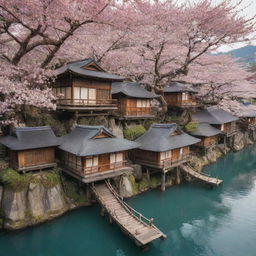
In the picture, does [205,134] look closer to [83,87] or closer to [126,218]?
[83,87]

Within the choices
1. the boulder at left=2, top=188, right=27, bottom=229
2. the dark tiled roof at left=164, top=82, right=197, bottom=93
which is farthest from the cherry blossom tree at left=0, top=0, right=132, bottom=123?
the dark tiled roof at left=164, top=82, right=197, bottom=93

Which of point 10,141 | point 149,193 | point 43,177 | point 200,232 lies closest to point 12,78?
point 10,141

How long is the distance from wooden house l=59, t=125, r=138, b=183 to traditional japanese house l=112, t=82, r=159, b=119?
262 inches

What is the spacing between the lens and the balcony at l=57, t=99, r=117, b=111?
781 inches

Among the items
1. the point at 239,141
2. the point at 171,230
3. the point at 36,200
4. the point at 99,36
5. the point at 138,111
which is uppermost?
the point at 99,36

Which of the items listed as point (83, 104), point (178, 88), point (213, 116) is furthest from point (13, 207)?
point (213, 116)

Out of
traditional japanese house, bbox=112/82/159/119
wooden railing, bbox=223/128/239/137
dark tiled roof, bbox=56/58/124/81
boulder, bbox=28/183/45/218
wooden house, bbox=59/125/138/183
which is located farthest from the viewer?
wooden railing, bbox=223/128/239/137

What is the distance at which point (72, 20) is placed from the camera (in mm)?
13469

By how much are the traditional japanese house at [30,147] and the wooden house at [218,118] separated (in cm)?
2548

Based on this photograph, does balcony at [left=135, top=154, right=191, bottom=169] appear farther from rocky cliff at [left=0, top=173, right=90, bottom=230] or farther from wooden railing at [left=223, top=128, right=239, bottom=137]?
wooden railing at [left=223, top=128, right=239, bottom=137]

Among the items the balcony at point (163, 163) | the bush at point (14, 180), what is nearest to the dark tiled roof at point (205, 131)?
the balcony at point (163, 163)

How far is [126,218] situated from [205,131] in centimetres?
2110

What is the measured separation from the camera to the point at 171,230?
16.9m

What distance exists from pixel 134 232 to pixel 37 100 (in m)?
11.7
